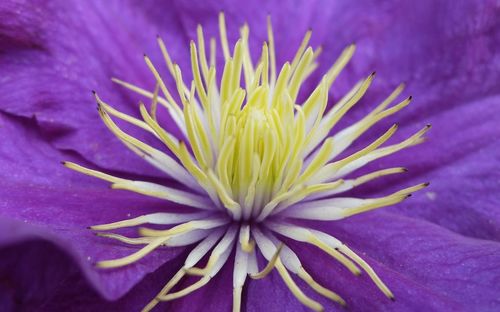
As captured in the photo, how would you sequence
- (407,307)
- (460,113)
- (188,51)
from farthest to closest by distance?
(188,51)
(460,113)
(407,307)

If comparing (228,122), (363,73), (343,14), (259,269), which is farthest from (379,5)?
→ (259,269)

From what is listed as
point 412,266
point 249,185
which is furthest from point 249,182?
point 412,266

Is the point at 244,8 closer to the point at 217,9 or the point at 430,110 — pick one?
the point at 217,9

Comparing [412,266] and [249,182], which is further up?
[249,182]

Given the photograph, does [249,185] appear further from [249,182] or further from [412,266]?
[412,266]
